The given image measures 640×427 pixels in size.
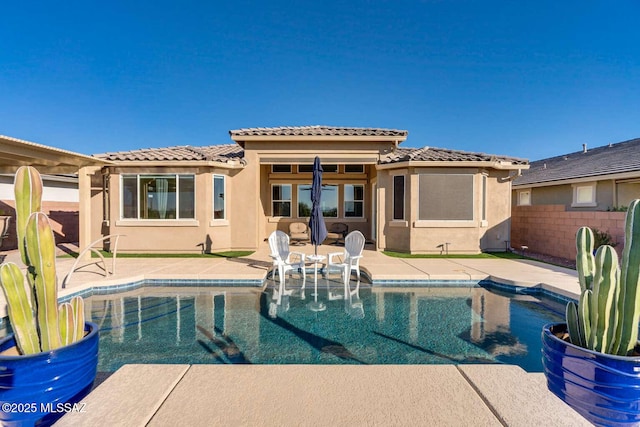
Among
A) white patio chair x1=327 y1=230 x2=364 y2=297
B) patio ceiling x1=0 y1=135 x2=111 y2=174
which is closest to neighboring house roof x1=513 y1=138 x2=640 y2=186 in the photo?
white patio chair x1=327 y1=230 x2=364 y2=297

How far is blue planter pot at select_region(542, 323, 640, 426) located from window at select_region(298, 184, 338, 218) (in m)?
14.1

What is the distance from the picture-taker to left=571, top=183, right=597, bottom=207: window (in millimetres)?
13690

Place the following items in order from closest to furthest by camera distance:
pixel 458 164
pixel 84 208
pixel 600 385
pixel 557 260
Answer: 1. pixel 600 385
2. pixel 84 208
3. pixel 557 260
4. pixel 458 164

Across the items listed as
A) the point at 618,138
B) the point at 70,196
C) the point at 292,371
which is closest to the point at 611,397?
the point at 292,371

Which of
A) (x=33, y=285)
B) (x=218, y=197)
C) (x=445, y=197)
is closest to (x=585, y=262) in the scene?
(x=33, y=285)

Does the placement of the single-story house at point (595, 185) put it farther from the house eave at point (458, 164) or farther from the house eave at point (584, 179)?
the house eave at point (458, 164)

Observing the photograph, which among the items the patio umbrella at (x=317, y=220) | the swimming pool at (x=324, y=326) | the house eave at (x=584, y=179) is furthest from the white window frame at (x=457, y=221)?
the house eave at (x=584, y=179)

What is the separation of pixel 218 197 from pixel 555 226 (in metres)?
13.6

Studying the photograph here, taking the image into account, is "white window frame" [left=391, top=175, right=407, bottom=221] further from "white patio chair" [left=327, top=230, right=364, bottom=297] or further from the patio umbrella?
the patio umbrella

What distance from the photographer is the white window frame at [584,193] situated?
538 inches

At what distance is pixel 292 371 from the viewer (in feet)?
9.14

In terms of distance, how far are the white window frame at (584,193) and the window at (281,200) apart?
46.0ft

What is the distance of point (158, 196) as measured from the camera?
39.6 ft

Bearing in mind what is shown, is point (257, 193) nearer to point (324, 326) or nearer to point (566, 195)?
point (324, 326)
